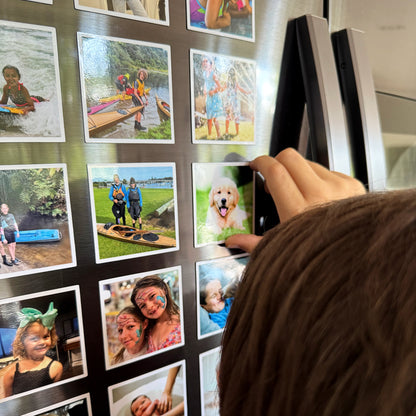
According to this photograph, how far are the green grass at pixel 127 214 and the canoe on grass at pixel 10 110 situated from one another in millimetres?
135

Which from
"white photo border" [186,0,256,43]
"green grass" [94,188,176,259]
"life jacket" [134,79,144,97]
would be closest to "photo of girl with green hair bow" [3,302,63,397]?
"green grass" [94,188,176,259]

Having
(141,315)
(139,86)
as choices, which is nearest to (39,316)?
(141,315)

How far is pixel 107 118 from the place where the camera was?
17.8 inches

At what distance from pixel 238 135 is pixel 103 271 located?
0.33 meters

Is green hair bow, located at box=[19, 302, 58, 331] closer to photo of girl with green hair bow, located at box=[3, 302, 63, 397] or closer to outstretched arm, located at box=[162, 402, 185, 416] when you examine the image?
photo of girl with green hair bow, located at box=[3, 302, 63, 397]

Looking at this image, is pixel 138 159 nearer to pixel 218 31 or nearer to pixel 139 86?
pixel 139 86

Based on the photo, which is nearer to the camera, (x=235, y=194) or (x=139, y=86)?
(x=139, y=86)

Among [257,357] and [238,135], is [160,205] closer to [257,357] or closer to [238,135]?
[238,135]

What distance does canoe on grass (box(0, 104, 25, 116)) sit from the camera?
0.39 meters

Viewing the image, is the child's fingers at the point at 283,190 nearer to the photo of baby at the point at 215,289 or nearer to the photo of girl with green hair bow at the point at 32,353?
the photo of baby at the point at 215,289

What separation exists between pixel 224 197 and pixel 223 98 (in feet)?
0.57

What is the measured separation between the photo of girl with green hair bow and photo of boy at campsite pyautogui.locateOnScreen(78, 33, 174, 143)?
0.26m

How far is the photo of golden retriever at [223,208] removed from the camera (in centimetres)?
56

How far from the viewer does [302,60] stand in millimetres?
587
